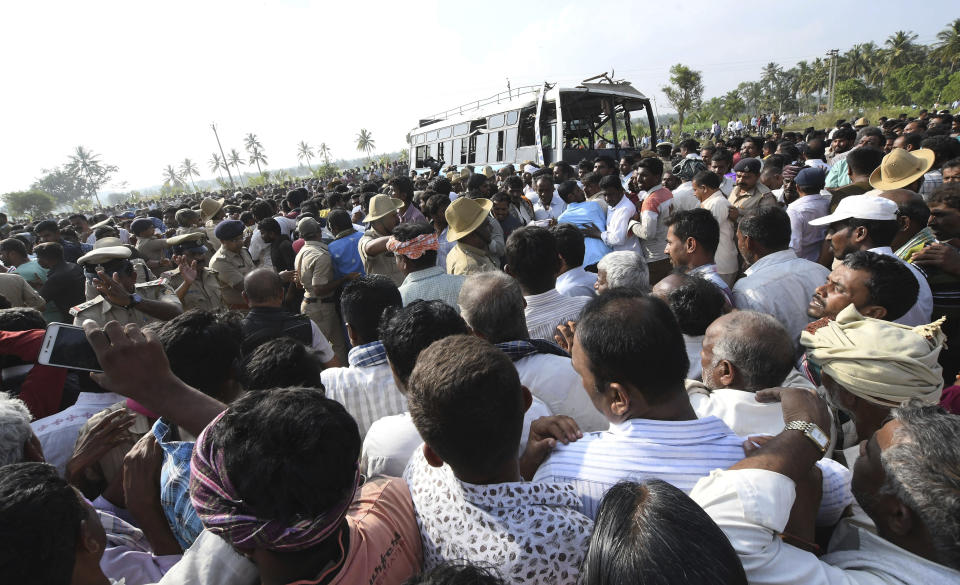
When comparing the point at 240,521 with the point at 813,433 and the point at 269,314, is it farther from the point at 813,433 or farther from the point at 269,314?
the point at 269,314

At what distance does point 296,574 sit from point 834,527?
1.51 m

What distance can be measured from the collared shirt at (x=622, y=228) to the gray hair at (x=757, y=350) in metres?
3.16

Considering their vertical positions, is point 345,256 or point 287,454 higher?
point 287,454

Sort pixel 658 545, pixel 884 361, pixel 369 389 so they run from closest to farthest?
1. pixel 658 545
2. pixel 884 361
3. pixel 369 389

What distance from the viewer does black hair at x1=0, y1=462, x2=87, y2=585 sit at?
1.08m

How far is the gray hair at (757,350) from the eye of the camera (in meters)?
1.91

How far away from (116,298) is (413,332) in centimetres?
299

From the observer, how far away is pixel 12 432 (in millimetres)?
1692

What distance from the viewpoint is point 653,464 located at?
1.42 metres

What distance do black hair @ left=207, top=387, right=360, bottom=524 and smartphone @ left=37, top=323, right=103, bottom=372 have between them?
3.33 ft

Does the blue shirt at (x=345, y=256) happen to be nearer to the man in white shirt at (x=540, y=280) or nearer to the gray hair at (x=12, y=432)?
the man in white shirt at (x=540, y=280)

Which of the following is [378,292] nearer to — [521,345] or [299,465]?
[521,345]

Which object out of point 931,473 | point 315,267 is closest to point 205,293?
point 315,267

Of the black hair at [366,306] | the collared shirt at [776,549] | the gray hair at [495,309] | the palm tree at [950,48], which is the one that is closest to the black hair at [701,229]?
the gray hair at [495,309]
